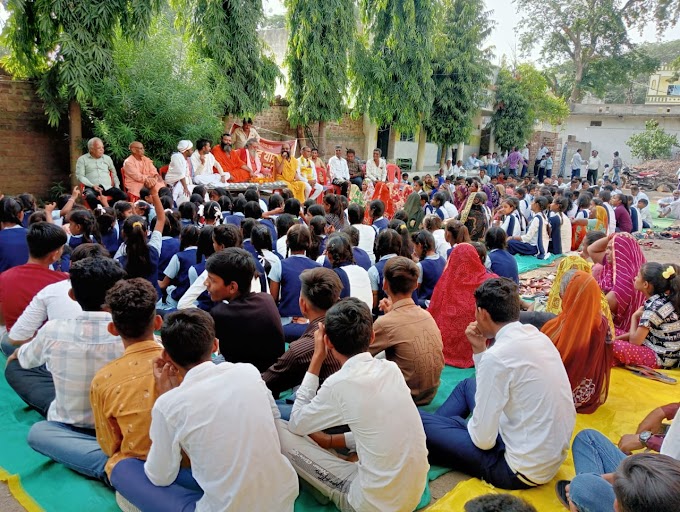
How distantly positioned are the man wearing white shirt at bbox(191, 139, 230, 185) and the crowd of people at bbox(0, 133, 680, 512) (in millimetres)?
5083

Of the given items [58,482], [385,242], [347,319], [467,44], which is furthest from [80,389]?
[467,44]

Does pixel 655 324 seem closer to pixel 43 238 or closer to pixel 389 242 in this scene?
pixel 389 242

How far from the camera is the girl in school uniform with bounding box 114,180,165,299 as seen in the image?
443cm

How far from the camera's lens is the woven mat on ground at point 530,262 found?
27.1 ft

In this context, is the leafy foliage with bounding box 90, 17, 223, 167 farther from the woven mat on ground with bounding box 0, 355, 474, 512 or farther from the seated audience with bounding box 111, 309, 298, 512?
the seated audience with bounding box 111, 309, 298, 512

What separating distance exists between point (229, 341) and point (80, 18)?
291 inches

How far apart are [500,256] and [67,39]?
730 centimetres

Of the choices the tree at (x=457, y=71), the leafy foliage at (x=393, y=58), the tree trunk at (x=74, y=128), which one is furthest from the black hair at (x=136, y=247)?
the tree at (x=457, y=71)

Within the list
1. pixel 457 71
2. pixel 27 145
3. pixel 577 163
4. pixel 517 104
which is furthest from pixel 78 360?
pixel 517 104

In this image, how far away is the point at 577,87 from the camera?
100ft

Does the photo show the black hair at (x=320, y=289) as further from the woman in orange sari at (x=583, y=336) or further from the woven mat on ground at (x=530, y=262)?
the woven mat on ground at (x=530, y=262)

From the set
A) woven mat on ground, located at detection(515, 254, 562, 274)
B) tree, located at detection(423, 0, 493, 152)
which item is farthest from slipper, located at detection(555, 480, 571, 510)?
tree, located at detection(423, 0, 493, 152)

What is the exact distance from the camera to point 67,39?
813 cm

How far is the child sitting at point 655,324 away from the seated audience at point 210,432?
3.30 metres
